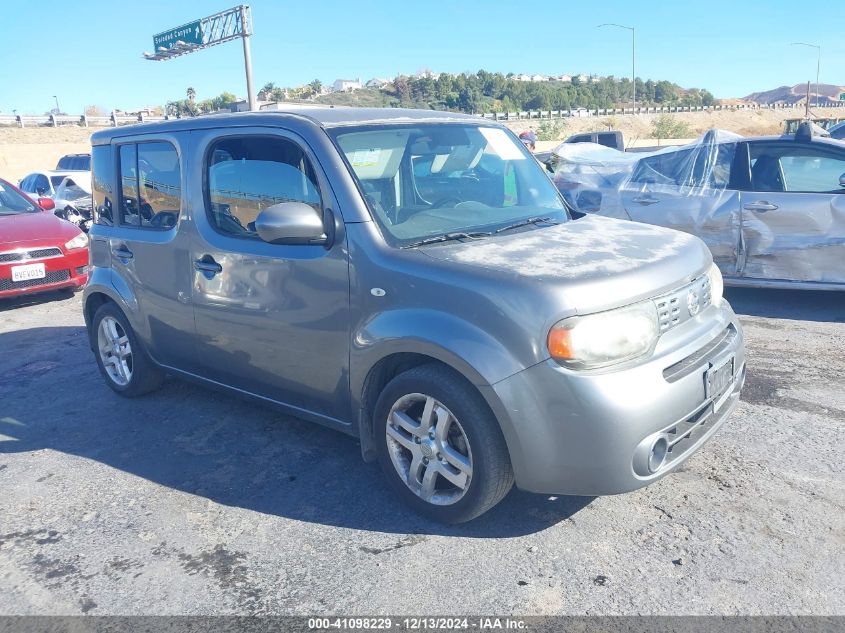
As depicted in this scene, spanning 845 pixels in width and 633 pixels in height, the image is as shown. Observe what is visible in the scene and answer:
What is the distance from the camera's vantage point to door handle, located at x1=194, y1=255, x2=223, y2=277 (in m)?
4.17

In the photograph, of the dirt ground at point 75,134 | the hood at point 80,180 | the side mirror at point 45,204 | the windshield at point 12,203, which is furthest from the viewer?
the dirt ground at point 75,134

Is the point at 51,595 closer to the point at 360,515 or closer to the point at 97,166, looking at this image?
A: the point at 360,515

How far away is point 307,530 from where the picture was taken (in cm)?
346

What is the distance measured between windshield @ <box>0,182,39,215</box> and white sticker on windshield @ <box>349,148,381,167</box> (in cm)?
747

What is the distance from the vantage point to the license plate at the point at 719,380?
3213 millimetres

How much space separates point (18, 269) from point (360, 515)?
674cm

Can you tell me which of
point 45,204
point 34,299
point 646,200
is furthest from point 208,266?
point 45,204

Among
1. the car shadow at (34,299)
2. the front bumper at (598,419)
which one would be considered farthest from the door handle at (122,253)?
the car shadow at (34,299)

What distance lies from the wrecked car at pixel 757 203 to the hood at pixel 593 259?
2733mm

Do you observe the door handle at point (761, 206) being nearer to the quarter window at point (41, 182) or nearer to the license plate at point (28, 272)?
the license plate at point (28, 272)

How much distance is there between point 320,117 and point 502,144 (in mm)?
1215

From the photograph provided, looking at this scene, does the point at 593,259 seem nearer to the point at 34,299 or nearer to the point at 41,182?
the point at 34,299

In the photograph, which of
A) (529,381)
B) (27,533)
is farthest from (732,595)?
(27,533)

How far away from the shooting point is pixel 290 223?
135 inches
